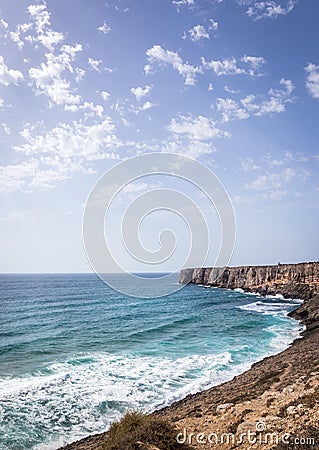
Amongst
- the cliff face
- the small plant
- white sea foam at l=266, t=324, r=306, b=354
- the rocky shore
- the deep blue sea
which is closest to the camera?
the small plant

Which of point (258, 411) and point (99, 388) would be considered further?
point (99, 388)

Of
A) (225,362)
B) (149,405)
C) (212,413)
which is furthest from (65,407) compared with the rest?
(225,362)

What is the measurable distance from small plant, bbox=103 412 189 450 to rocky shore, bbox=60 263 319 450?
0.95 meters

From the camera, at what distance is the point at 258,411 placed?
36.6 feet

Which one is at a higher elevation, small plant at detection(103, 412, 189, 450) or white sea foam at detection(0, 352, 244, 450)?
small plant at detection(103, 412, 189, 450)

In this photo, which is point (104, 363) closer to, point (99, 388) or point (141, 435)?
point (99, 388)

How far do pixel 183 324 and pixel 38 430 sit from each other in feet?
93.6

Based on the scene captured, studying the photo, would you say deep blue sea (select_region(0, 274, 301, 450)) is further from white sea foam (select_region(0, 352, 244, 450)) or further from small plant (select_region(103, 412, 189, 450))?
small plant (select_region(103, 412, 189, 450))

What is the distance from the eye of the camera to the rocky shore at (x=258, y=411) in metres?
8.88

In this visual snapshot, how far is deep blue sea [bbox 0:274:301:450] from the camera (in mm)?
15227

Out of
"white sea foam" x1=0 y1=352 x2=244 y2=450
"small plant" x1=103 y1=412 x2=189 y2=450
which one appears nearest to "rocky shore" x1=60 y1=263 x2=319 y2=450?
"small plant" x1=103 y1=412 x2=189 y2=450

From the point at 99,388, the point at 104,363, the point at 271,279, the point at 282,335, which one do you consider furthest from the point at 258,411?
the point at 271,279

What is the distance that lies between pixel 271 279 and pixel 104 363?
3109 inches

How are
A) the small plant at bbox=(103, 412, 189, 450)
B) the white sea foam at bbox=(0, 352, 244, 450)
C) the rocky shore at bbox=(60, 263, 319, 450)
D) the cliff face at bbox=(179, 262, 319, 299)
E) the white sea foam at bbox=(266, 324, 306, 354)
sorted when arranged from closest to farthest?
1. the small plant at bbox=(103, 412, 189, 450)
2. the rocky shore at bbox=(60, 263, 319, 450)
3. the white sea foam at bbox=(0, 352, 244, 450)
4. the white sea foam at bbox=(266, 324, 306, 354)
5. the cliff face at bbox=(179, 262, 319, 299)
